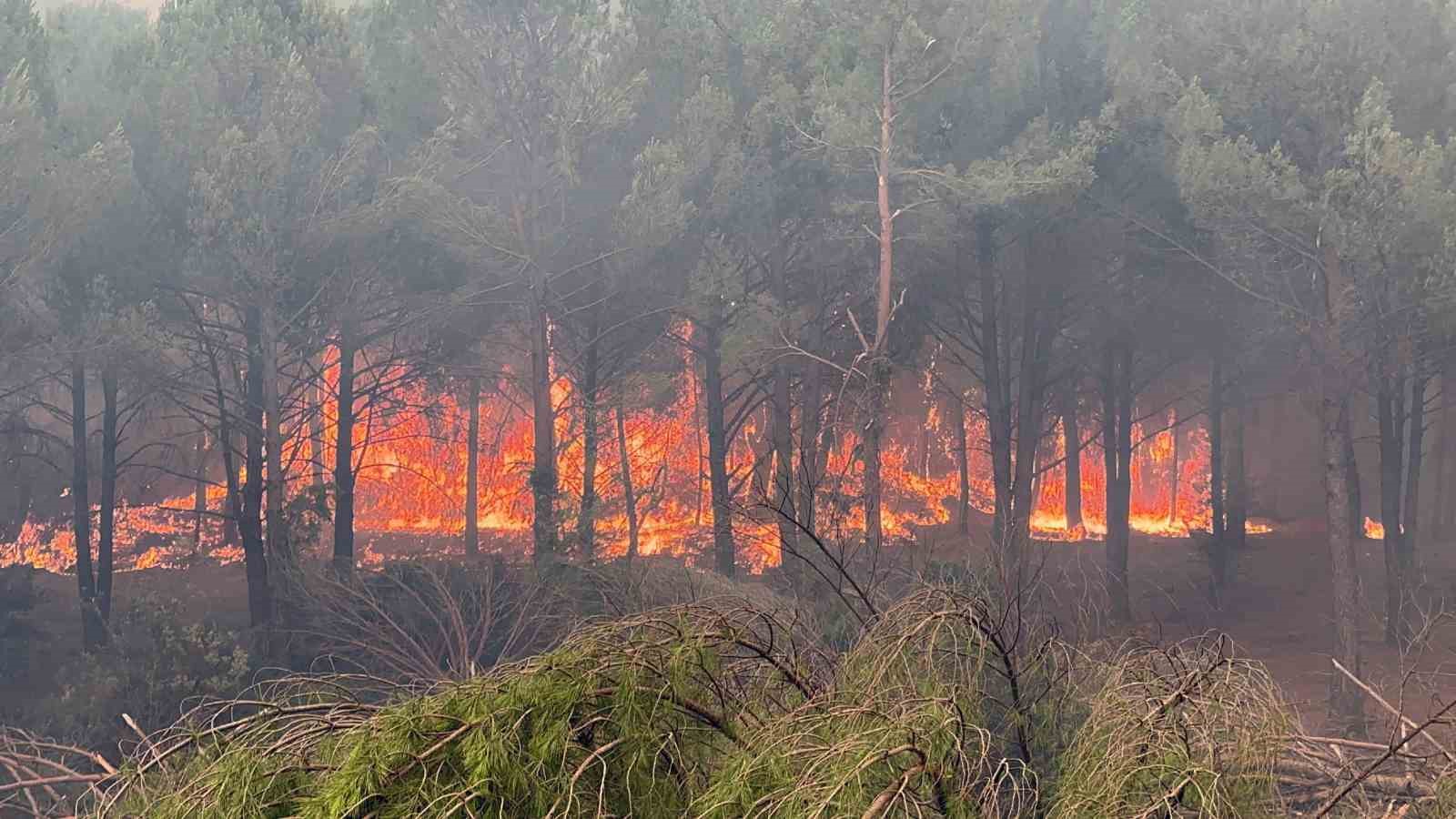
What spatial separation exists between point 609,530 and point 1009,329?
8.53 metres

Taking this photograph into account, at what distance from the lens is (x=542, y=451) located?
63.2 ft

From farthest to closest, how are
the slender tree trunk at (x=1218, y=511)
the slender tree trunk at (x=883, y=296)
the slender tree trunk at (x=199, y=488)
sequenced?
the slender tree trunk at (x=199, y=488) → the slender tree trunk at (x=1218, y=511) → the slender tree trunk at (x=883, y=296)

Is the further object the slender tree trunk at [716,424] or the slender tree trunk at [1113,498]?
the slender tree trunk at [716,424]

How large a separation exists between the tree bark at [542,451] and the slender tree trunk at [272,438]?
3616 millimetres

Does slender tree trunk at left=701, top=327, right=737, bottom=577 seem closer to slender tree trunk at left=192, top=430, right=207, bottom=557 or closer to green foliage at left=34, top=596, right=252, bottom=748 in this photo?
green foliage at left=34, top=596, right=252, bottom=748

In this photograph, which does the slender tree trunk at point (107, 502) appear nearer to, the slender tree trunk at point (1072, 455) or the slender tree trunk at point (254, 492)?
the slender tree trunk at point (254, 492)

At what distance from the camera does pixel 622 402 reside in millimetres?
22359

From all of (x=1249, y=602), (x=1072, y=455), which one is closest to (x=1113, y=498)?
(x=1249, y=602)

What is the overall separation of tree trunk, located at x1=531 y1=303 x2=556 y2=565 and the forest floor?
4.85 m

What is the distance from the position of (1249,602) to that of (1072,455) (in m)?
6.23

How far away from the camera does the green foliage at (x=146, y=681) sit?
14656 millimetres

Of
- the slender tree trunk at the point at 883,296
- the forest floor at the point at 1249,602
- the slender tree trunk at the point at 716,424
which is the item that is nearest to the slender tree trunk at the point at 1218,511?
the forest floor at the point at 1249,602

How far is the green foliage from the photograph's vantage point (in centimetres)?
1466

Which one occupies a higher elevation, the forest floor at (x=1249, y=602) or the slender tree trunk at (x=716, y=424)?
the slender tree trunk at (x=716, y=424)
